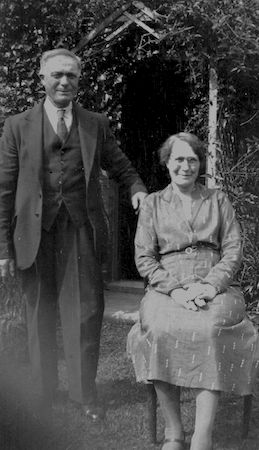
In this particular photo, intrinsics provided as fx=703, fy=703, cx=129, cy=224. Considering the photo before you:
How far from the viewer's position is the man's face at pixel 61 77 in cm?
383

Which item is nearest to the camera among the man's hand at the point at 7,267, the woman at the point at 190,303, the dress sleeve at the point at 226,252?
the woman at the point at 190,303

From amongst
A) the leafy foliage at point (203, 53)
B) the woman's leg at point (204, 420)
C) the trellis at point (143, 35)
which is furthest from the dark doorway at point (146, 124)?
the woman's leg at point (204, 420)

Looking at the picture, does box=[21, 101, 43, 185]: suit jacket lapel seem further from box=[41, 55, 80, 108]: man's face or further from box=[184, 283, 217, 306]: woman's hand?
box=[184, 283, 217, 306]: woman's hand

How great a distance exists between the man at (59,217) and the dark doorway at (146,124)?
3667 mm

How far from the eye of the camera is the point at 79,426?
397 centimetres

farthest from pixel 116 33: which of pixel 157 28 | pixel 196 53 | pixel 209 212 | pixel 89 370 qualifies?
pixel 89 370

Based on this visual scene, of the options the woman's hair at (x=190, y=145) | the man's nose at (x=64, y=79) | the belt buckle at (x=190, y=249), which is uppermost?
the man's nose at (x=64, y=79)

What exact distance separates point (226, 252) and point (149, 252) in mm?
411

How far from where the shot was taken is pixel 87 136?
3971 mm

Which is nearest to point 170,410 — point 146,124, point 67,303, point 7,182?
point 67,303

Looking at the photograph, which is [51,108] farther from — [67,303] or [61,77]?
[67,303]

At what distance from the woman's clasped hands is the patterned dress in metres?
0.03

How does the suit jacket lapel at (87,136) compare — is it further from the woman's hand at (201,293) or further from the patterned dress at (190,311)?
the woman's hand at (201,293)

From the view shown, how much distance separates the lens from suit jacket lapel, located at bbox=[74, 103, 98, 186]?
12.9ft
